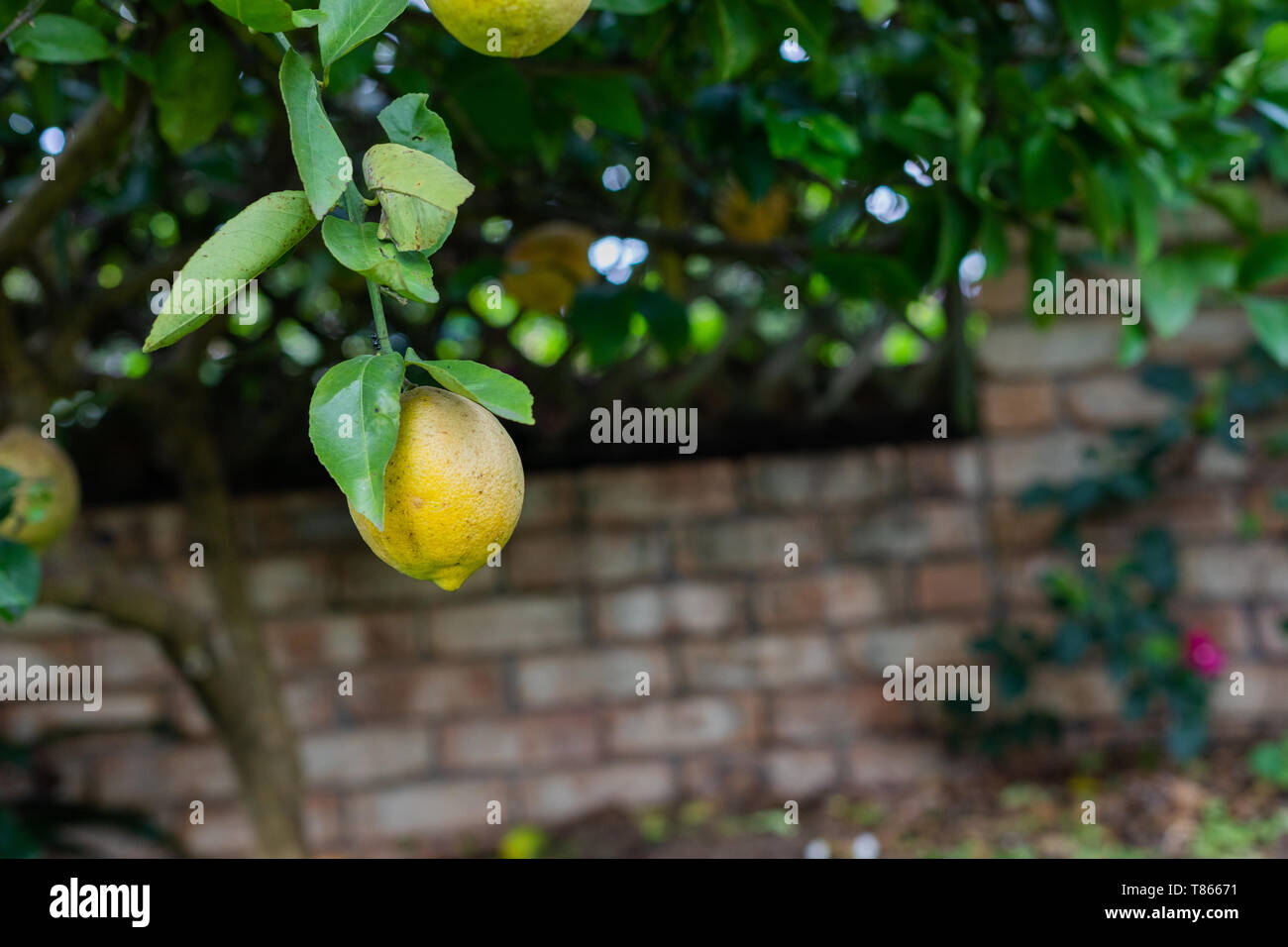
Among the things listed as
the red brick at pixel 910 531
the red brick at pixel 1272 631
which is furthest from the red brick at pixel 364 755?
the red brick at pixel 1272 631

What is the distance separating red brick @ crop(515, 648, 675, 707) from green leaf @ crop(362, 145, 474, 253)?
1821 millimetres

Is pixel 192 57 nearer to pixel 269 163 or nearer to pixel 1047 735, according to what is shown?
pixel 269 163

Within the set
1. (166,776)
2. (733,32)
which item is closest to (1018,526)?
(733,32)

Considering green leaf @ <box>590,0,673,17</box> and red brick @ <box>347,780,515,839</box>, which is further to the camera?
red brick @ <box>347,780,515,839</box>

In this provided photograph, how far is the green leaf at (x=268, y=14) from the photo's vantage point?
450 millimetres

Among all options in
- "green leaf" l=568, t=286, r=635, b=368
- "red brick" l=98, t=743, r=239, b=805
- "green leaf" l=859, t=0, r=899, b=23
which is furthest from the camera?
"red brick" l=98, t=743, r=239, b=805

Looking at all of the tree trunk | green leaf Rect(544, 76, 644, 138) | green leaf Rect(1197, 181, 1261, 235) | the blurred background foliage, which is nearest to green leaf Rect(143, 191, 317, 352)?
the blurred background foliage

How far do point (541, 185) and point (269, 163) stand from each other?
1.68 ft

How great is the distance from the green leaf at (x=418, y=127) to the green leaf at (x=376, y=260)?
0.22 feet

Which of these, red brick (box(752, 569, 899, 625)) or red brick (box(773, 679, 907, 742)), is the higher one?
red brick (box(752, 569, 899, 625))

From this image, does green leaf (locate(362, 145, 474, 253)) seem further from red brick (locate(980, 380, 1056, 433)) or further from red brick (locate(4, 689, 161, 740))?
red brick (locate(980, 380, 1056, 433))

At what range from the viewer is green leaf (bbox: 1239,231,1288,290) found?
41.3 inches
